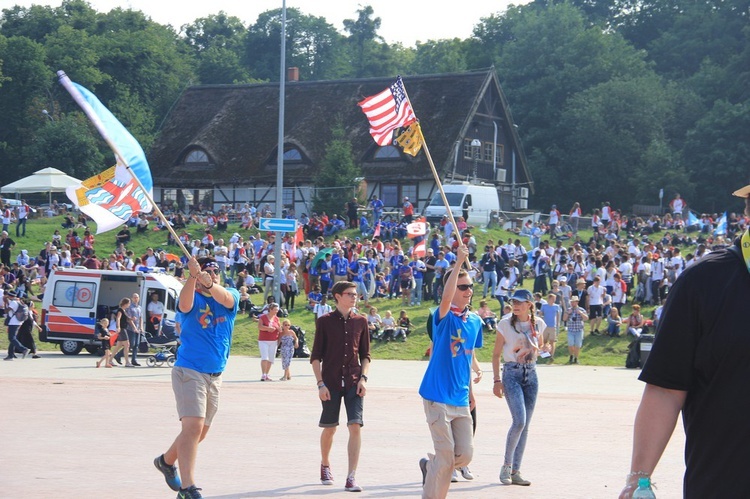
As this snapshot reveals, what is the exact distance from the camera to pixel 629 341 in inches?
1101

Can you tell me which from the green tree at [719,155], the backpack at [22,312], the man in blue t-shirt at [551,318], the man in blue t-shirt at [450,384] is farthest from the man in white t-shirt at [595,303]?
the green tree at [719,155]

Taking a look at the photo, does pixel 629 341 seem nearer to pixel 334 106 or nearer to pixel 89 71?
pixel 334 106

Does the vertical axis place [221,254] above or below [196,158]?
below

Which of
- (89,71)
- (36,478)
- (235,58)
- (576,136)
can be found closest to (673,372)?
(36,478)

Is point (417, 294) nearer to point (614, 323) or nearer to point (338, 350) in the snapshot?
point (614, 323)

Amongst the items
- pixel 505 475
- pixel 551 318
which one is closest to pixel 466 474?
pixel 505 475

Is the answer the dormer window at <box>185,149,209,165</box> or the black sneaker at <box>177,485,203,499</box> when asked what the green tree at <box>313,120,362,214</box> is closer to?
the dormer window at <box>185,149,209,165</box>

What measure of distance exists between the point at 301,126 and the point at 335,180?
36.1 feet

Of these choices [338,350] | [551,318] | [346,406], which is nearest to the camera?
[346,406]

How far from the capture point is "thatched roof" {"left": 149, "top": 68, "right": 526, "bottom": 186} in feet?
184

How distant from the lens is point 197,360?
8.97m

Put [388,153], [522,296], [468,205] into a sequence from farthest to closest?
[388,153], [468,205], [522,296]

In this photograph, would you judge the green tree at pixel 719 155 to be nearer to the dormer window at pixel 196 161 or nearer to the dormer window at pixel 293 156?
the dormer window at pixel 293 156

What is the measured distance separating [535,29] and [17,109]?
3470cm
